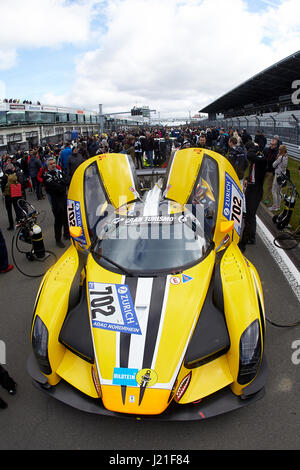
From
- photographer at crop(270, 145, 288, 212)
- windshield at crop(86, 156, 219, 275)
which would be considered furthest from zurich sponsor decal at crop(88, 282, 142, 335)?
photographer at crop(270, 145, 288, 212)

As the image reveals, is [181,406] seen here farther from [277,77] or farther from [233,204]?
[277,77]

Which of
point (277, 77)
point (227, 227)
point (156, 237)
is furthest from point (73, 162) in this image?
point (277, 77)

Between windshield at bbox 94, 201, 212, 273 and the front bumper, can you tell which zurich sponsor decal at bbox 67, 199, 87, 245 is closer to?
windshield at bbox 94, 201, 212, 273

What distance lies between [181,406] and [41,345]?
125cm

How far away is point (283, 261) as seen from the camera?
16.7ft

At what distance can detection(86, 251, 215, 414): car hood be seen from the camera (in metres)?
2.26

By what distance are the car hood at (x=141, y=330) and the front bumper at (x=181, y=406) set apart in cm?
10

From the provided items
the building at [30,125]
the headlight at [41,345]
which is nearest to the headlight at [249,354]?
the headlight at [41,345]

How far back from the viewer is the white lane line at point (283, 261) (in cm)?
438

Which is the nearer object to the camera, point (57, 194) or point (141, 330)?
point (141, 330)

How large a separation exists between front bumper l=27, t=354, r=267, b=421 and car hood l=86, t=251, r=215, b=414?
0.10 meters

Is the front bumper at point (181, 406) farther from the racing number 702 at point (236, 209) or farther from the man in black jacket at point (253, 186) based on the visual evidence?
the man in black jacket at point (253, 186)

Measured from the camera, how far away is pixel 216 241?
153 inches
